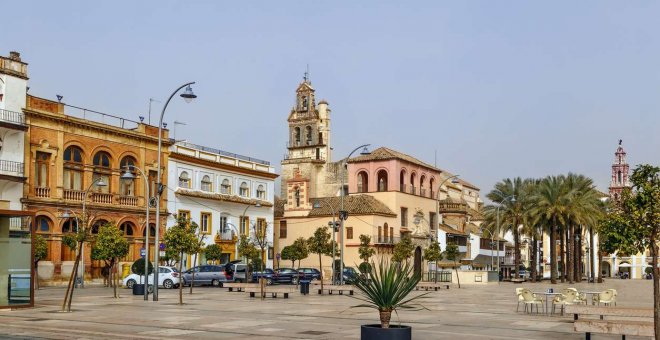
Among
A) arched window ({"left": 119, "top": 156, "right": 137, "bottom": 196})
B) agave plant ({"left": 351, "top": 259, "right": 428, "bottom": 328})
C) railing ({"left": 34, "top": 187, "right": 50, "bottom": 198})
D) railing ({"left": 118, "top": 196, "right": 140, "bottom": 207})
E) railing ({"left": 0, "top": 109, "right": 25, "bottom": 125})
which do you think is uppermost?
railing ({"left": 0, "top": 109, "right": 25, "bottom": 125})

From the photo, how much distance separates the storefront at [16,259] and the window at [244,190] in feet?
144

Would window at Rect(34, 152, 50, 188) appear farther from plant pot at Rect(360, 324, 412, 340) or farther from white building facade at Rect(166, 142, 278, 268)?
plant pot at Rect(360, 324, 412, 340)

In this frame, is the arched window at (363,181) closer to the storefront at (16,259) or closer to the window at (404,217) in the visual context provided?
the window at (404,217)

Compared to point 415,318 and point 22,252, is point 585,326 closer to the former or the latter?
point 415,318

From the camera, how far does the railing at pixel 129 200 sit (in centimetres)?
5484

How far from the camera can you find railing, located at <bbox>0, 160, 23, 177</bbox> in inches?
1820

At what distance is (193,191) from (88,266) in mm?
12316

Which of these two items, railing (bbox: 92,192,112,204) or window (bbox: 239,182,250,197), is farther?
window (bbox: 239,182,250,197)

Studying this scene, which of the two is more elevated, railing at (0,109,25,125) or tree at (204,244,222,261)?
railing at (0,109,25,125)

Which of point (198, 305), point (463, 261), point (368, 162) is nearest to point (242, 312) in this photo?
point (198, 305)

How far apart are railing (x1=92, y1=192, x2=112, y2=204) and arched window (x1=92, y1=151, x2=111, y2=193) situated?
1.33ft

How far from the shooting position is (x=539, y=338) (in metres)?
17.0

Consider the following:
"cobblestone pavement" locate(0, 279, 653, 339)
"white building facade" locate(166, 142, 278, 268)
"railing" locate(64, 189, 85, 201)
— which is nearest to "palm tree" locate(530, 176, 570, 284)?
"white building facade" locate(166, 142, 278, 268)

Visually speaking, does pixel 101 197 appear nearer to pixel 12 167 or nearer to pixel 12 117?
pixel 12 167
